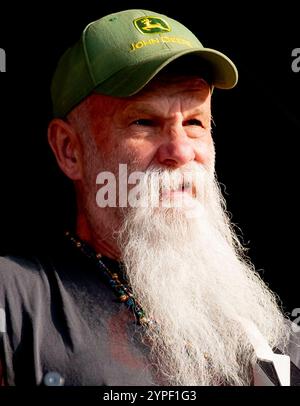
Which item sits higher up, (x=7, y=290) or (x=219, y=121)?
(x=219, y=121)

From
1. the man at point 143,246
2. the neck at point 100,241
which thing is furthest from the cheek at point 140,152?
the neck at point 100,241

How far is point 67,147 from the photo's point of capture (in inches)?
Answer: 97.2

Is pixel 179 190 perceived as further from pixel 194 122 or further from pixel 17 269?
pixel 17 269

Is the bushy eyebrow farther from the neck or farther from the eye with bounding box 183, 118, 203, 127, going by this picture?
the neck

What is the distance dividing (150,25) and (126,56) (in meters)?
0.16

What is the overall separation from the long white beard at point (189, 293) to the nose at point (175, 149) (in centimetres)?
3

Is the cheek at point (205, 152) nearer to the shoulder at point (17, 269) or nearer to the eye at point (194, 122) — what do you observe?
the eye at point (194, 122)

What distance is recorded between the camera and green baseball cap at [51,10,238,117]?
2240mm

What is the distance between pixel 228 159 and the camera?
3.13m

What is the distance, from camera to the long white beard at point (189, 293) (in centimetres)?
217

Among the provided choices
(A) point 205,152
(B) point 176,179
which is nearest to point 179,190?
(B) point 176,179

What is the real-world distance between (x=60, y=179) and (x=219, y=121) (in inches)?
27.3

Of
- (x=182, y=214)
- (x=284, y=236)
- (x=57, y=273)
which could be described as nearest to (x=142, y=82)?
(x=182, y=214)

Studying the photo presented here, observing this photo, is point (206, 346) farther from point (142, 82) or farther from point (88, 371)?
point (142, 82)
